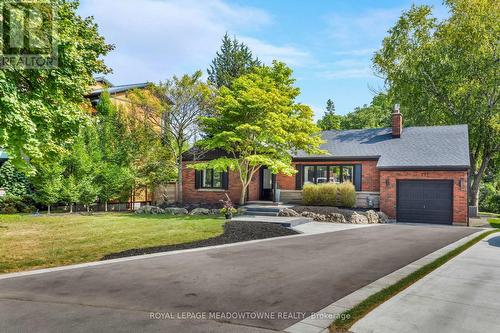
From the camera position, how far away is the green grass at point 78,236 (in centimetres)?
920

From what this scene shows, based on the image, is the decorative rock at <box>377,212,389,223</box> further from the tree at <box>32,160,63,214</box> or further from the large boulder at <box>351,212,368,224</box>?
the tree at <box>32,160,63,214</box>

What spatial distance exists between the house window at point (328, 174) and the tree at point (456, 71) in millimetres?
12666

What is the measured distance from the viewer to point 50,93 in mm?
9742

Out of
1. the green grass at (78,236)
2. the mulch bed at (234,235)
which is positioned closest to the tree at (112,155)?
the green grass at (78,236)

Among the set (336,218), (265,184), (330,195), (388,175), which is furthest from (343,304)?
(265,184)

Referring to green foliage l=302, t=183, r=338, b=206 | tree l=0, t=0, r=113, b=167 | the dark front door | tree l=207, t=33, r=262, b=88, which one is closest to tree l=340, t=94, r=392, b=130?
tree l=207, t=33, r=262, b=88

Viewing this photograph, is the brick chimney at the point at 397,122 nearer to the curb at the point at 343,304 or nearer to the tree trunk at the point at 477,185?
the tree trunk at the point at 477,185

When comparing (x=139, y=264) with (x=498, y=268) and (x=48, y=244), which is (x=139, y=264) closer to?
(x=48, y=244)

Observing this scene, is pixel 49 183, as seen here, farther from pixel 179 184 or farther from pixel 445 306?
pixel 445 306

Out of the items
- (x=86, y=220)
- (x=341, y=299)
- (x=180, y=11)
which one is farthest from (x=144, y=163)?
(x=341, y=299)

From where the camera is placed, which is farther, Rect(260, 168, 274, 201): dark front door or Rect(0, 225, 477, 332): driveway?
Rect(260, 168, 274, 201): dark front door

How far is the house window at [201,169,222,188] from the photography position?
2572 centimetres

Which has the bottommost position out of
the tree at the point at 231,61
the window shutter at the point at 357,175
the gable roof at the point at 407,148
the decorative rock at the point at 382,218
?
the decorative rock at the point at 382,218

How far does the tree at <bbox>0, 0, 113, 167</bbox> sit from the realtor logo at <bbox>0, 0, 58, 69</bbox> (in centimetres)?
6
